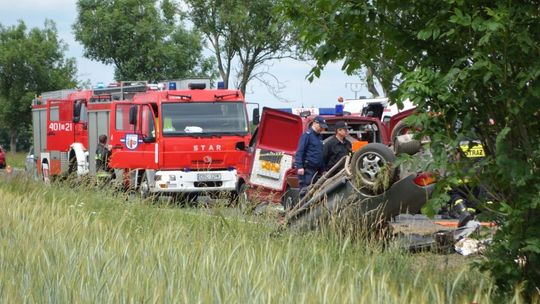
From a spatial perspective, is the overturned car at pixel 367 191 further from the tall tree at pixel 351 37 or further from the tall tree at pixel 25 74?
the tall tree at pixel 25 74

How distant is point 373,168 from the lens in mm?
10359

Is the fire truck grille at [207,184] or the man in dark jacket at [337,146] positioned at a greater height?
the man in dark jacket at [337,146]

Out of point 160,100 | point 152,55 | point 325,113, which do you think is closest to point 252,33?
point 152,55

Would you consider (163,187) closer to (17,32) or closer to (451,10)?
(451,10)

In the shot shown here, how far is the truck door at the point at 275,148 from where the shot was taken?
54.0 feet

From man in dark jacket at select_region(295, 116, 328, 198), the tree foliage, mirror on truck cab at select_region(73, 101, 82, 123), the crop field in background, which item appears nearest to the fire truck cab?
man in dark jacket at select_region(295, 116, 328, 198)

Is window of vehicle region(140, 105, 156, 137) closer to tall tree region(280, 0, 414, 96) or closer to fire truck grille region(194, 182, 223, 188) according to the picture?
fire truck grille region(194, 182, 223, 188)

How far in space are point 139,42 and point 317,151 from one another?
Result: 3829 cm

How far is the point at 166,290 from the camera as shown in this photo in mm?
5367

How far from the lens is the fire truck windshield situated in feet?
67.9

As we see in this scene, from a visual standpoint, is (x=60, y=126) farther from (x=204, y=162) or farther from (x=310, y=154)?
(x=310, y=154)

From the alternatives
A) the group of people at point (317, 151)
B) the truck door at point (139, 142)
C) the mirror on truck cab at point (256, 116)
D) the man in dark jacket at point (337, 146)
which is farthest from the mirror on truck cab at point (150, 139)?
the man in dark jacket at point (337, 146)

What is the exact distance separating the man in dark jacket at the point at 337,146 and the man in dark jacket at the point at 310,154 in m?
0.09

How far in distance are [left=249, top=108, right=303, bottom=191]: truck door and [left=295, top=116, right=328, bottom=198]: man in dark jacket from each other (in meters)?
1.38
